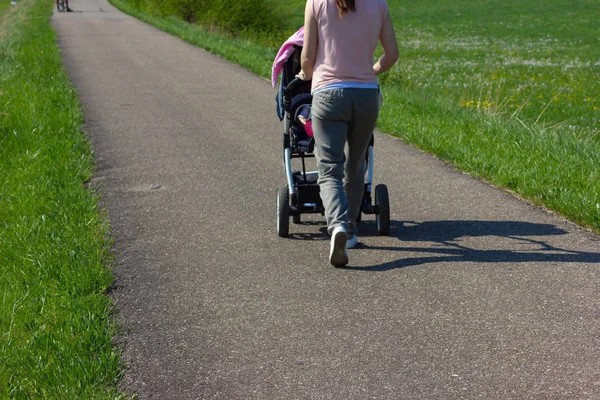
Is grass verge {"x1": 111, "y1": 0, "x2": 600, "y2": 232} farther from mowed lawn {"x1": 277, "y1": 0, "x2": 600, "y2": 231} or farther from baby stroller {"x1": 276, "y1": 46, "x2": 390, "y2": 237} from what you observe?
baby stroller {"x1": 276, "y1": 46, "x2": 390, "y2": 237}

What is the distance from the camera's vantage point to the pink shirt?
5.77 m

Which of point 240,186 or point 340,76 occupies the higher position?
point 340,76

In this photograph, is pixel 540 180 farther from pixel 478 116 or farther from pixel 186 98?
pixel 186 98

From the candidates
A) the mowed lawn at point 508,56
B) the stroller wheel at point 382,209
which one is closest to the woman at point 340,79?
the stroller wheel at point 382,209

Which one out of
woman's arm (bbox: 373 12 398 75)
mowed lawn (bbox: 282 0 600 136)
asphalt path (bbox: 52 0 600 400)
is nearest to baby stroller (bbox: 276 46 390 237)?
asphalt path (bbox: 52 0 600 400)

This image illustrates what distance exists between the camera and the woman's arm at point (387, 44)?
592 cm

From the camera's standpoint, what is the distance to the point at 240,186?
8.61 metres

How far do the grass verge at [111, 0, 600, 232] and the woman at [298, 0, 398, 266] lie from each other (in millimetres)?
1990

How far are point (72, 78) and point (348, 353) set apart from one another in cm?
1404

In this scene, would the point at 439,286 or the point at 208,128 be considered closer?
the point at 439,286

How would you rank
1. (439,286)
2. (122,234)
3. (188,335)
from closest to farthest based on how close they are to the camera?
(188,335)
(439,286)
(122,234)

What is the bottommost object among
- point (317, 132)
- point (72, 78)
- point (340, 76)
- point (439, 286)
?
point (72, 78)

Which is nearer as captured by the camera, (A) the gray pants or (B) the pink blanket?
(A) the gray pants

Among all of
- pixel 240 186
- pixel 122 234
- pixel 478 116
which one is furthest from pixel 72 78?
pixel 122 234
